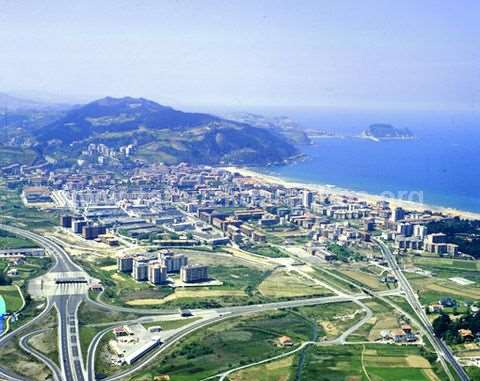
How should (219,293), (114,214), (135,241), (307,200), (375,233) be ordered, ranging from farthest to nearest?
1. (307,200)
2. (114,214)
3. (375,233)
4. (135,241)
5. (219,293)

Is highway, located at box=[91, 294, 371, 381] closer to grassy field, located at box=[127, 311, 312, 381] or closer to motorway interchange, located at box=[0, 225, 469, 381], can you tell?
motorway interchange, located at box=[0, 225, 469, 381]

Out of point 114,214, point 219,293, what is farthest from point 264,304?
point 114,214

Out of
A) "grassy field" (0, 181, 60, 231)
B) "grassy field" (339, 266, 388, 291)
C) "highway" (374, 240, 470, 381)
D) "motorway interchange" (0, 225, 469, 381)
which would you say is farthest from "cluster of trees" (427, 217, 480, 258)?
"grassy field" (0, 181, 60, 231)

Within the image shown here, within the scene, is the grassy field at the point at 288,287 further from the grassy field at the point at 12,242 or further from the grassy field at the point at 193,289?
the grassy field at the point at 12,242

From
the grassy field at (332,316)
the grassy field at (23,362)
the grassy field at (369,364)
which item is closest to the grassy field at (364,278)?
the grassy field at (332,316)

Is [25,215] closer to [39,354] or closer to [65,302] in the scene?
[65,302]

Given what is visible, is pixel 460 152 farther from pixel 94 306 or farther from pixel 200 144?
pixel 94 306
